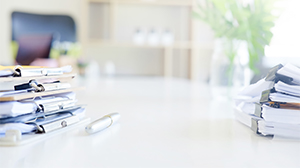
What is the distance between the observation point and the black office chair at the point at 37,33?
275 cm

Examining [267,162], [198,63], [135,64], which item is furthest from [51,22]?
[267,162]

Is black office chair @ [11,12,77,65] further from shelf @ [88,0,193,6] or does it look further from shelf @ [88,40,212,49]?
shelf @ [88,0,193,6]

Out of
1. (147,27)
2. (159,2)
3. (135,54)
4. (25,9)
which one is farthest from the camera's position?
(135,54)

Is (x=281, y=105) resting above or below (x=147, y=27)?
below

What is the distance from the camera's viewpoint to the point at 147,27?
4.23 m

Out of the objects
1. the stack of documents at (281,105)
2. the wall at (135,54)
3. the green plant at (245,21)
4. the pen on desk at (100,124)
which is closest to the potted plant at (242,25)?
the green plant at (245,21)

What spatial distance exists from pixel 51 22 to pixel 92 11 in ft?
2.95

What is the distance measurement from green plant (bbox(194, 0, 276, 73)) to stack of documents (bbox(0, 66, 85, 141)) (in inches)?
22.7

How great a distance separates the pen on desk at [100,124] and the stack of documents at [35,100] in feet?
0.17

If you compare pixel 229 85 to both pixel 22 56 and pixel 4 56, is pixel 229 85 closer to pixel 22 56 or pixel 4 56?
pixel 22 56

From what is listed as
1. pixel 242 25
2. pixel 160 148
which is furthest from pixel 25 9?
pixel 160 148

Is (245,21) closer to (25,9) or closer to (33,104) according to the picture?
(33,104)

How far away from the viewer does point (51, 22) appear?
3.31m

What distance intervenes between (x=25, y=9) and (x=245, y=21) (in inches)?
134
